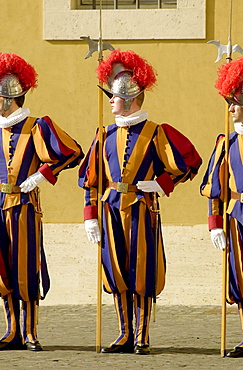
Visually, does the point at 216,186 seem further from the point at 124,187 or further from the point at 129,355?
the point at 129,355

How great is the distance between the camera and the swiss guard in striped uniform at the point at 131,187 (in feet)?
25.6

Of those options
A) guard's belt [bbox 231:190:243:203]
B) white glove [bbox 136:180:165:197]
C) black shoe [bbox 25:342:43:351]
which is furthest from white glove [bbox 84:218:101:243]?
guard's belt [bbox 231:190:243:203]

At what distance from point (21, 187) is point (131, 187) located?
73 centimetres

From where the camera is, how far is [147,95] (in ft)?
40.7

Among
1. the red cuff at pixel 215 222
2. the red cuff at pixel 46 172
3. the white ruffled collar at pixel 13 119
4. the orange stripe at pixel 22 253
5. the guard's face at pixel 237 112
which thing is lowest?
the orange stripe at pixel 22 253

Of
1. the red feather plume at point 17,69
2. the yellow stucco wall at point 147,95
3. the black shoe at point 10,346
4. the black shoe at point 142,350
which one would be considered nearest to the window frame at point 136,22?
the yellow stucco wall at point 147,95

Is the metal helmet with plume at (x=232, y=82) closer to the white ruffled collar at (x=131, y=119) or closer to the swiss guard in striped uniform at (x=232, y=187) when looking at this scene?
the swiss guard in striped uniform at (x=232, y=187)

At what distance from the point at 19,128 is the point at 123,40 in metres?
4.50

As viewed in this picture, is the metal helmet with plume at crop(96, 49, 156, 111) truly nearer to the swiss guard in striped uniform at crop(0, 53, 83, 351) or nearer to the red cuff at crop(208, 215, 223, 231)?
the swiss guard in striped uniform at crop(0, 53, 83, 351)

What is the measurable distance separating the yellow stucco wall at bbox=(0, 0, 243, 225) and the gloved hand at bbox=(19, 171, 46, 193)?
452 cm

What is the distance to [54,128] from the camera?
8.01 meters

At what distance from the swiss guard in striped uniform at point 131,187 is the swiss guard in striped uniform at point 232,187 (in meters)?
0.22

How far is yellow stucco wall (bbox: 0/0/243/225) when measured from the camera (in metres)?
12.4

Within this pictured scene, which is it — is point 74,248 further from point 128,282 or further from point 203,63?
point 128,282
